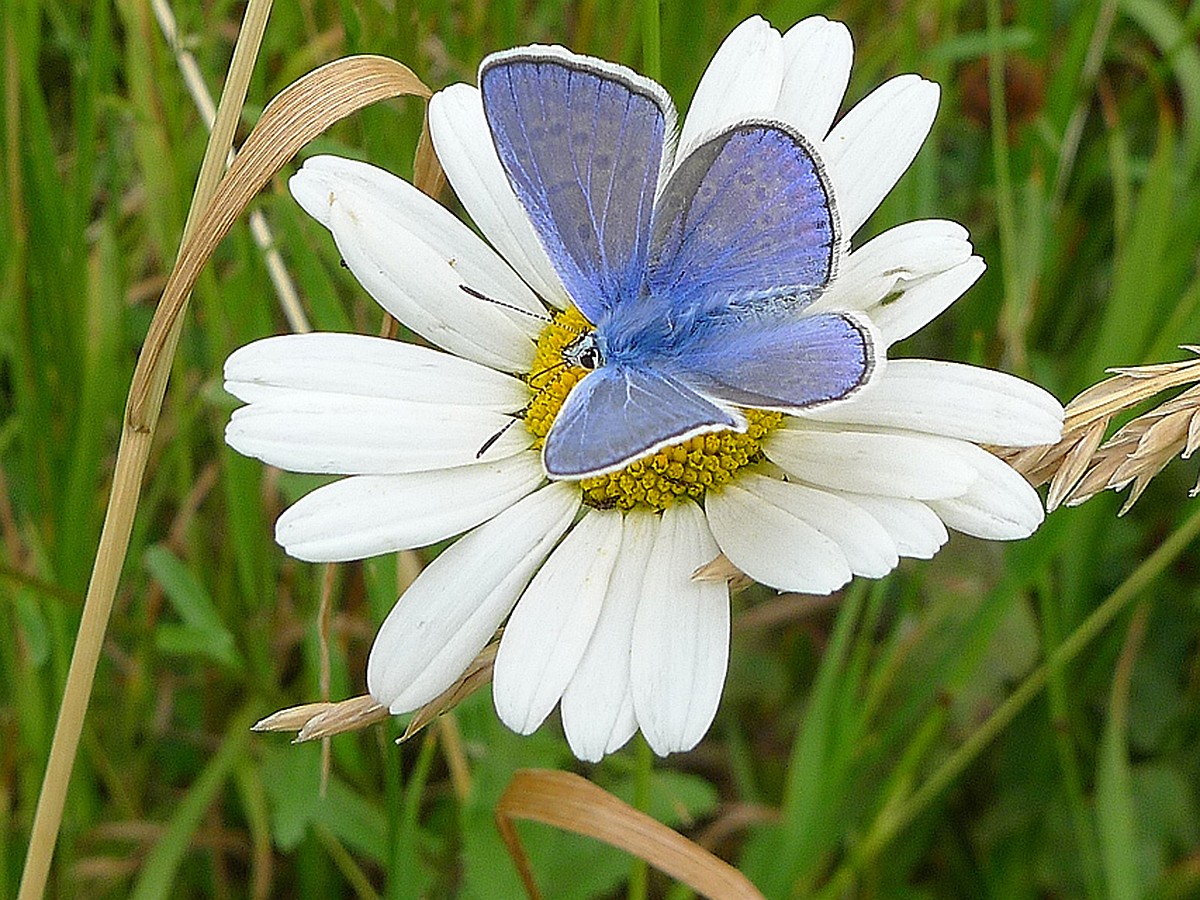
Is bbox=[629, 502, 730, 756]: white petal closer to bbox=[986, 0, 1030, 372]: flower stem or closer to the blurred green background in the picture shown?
the blurred green background

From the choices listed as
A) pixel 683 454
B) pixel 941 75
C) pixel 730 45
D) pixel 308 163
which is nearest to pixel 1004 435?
pixel 683 454

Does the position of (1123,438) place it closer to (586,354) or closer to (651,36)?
(586,354)

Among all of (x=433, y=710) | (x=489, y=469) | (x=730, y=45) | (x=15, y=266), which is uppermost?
(x=730, y=45)

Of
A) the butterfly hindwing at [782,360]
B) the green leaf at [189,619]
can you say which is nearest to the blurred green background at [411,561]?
the green leaf at [189,619]

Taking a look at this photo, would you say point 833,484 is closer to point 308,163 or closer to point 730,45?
point 730,45

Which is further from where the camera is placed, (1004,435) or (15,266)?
(15,266)

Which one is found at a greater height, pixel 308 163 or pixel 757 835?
pixel 308 163

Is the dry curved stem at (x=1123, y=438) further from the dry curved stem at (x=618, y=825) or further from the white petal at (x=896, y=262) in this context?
the dry curved stem at (x=618, y=825)

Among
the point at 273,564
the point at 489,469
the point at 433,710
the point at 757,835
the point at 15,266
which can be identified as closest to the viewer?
the point at 433,710
